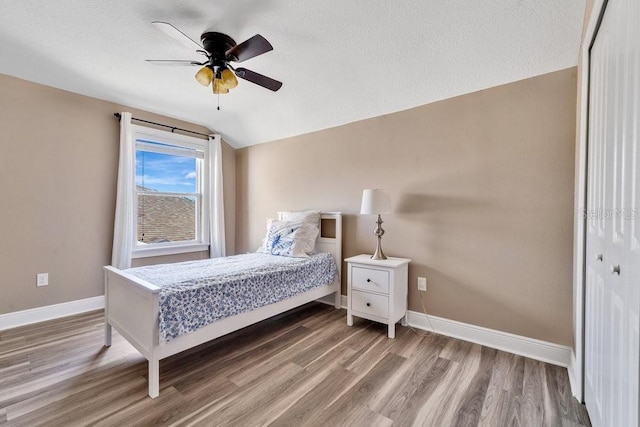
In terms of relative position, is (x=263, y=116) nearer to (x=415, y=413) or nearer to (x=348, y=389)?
(x=348, y=389)

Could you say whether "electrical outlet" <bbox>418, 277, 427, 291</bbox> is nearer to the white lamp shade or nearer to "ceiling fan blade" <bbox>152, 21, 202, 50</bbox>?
the white lamp shade

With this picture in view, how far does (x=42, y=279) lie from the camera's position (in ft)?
9.43

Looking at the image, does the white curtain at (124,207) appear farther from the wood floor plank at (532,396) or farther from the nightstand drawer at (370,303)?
the wood floor plank at (532,396)

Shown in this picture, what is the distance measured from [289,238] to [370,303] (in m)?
1.11

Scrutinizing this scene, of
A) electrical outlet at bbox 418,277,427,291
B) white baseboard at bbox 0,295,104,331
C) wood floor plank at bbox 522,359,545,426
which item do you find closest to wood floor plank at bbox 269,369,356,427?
wood floor plank at bbox 522,359,545,426

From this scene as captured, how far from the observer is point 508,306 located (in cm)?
232

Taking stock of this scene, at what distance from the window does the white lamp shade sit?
2636 millimetres

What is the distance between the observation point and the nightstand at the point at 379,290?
2.57 meters

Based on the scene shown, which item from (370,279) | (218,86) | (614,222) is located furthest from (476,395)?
(218,86)

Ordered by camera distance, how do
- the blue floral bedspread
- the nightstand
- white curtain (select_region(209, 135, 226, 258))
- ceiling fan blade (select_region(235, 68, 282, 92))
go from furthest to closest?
white curtain (select_region(209, 135, 226, 258)) → the nightstand → ceiling fan blade (select_region(235, 68, 282, 92)) → the blue floral bedspread

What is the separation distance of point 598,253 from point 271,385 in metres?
2.00

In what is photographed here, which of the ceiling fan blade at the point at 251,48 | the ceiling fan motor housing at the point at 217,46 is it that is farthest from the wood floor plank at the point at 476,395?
the ceiling fan motor housing at the point at 217,46

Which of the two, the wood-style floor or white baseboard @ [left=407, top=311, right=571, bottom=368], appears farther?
white baseboard @ [left=407, top=311, right=571, bottom=368]

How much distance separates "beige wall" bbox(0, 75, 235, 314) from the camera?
8.86ft
